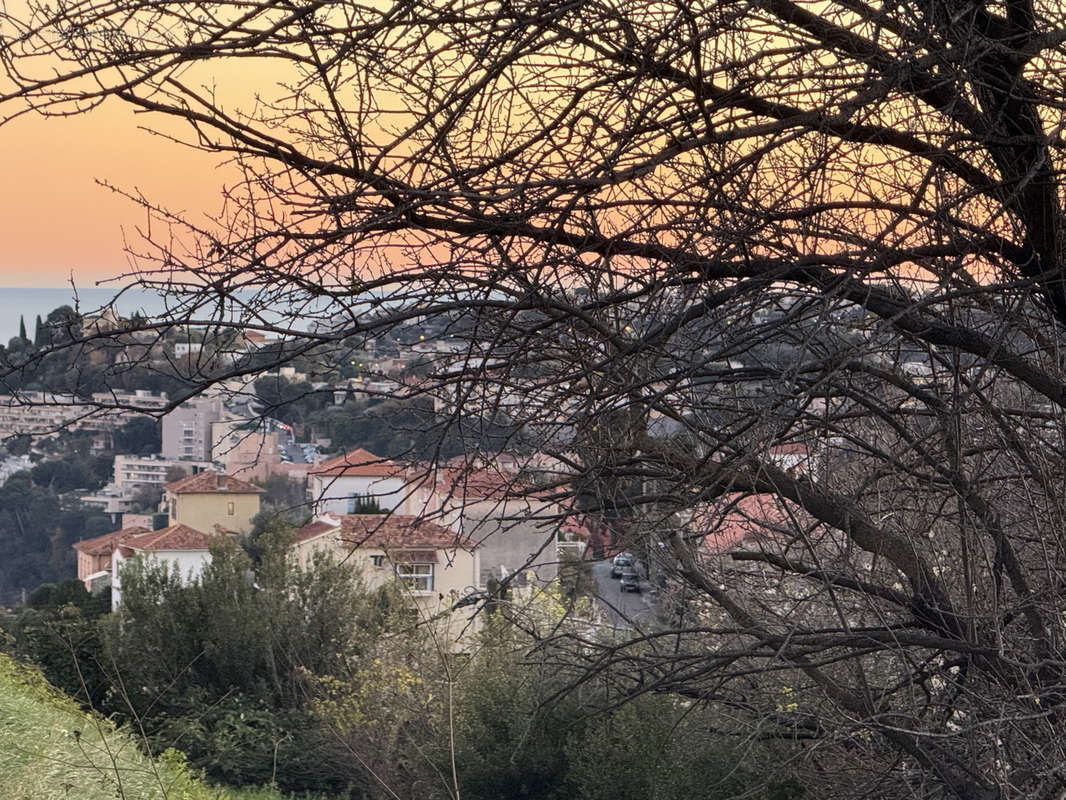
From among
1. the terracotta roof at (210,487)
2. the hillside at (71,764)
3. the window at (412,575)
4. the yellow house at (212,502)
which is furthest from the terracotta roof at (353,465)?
the yellow house at (212,502)

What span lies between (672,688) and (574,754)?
5.53 metres

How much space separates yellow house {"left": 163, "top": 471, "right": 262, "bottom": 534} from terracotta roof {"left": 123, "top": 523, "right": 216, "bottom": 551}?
1779 millimetres

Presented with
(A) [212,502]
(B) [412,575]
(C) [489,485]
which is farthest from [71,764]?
(A) [212,502]

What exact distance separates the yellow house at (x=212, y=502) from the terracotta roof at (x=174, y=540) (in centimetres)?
178

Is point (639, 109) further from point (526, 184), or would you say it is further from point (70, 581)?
point (70, 581)

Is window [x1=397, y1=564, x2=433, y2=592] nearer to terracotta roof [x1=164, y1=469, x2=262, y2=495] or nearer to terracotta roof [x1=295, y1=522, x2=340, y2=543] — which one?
terracotta roof [x1=295, y1=522, x2=340, y2=543]

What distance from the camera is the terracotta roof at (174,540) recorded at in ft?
93.2

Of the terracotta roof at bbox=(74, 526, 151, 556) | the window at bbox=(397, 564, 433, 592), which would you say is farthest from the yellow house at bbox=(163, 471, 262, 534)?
the window at bbox=(397, 564, 433, 592)

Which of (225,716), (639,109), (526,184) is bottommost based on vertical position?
(225,716)

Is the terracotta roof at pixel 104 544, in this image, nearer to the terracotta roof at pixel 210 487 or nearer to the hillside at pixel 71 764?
the terracotta roof at pixel 210 487

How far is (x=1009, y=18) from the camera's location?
318 cm

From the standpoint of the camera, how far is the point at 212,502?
33312 mm

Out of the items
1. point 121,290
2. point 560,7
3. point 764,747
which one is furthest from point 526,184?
point 764,747

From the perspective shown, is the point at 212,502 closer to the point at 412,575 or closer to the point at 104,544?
the point at 104,544
